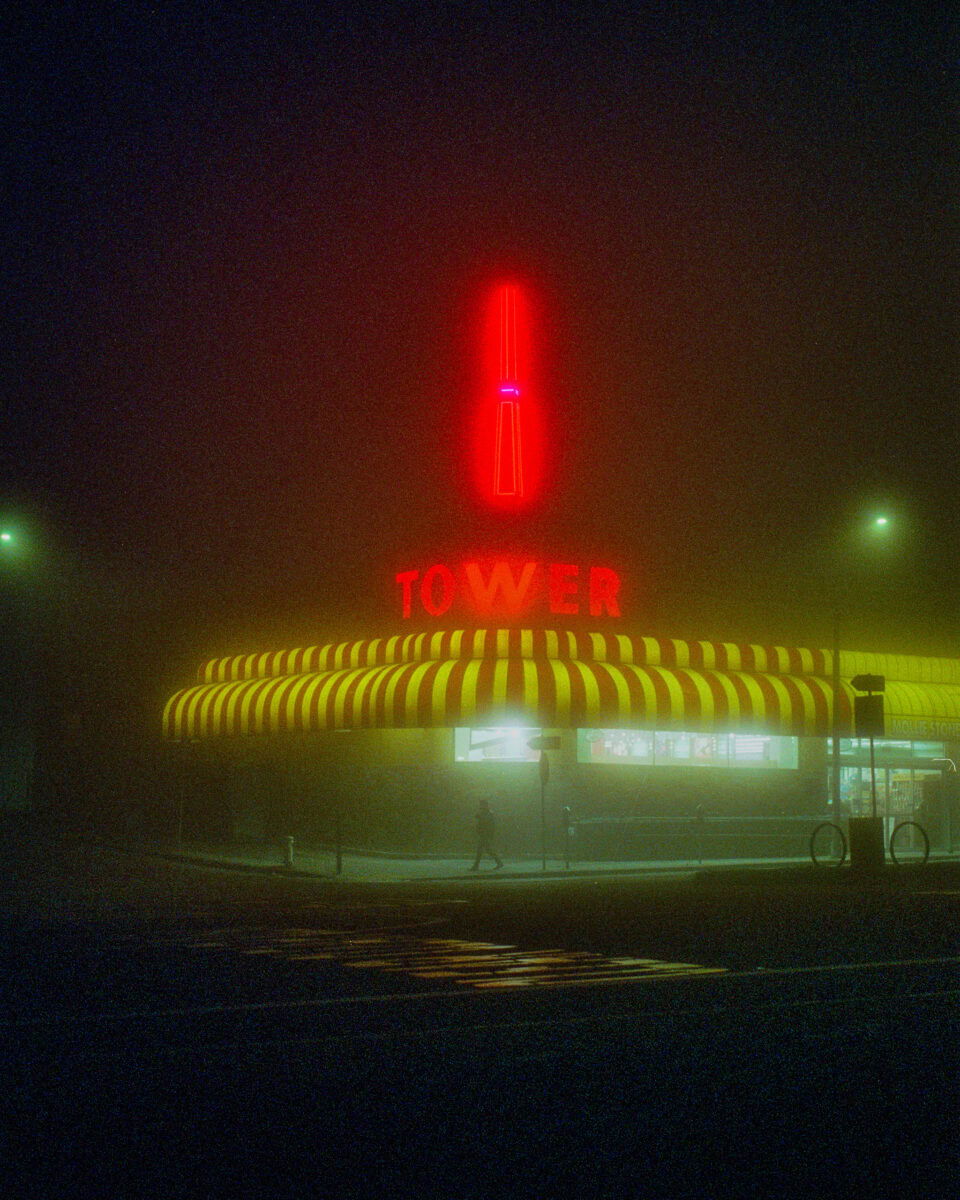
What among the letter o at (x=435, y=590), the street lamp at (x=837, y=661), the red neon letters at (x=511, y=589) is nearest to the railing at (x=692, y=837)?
the street lamp at (x=837, y=661)

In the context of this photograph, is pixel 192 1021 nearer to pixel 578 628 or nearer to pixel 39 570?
pixel 578 628

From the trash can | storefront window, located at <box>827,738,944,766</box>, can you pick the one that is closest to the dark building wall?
storefront window, located at <box>827,738,944,766</box>

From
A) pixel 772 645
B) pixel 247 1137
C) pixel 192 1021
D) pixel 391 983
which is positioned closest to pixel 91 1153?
pixel 247 1137

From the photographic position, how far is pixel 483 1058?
8695 mm

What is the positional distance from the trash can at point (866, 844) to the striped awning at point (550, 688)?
8462 millimetres

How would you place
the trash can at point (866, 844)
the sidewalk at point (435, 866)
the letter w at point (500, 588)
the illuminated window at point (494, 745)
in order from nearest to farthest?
1. the trash can at point (866, 844)
2. the sidewalk at point (435, 866)
3. the letter w at point (500, 588)
4. the illuminated window at point (494, 745)

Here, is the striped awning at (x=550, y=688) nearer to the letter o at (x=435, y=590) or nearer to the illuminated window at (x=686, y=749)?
the letter o at (x=435, y=590)

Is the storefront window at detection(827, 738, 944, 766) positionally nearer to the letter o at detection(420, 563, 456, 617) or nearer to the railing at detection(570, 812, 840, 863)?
the railing at detection(570, 812, 840, 863)

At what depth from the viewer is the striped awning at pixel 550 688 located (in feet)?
108

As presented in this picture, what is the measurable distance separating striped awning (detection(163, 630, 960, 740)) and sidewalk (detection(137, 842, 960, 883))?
3.51 m

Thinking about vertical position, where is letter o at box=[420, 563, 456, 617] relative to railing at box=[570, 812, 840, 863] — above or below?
above

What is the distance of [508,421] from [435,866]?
12.9m

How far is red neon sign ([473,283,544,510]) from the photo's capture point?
122 feet

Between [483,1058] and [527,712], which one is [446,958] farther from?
[527,712]
